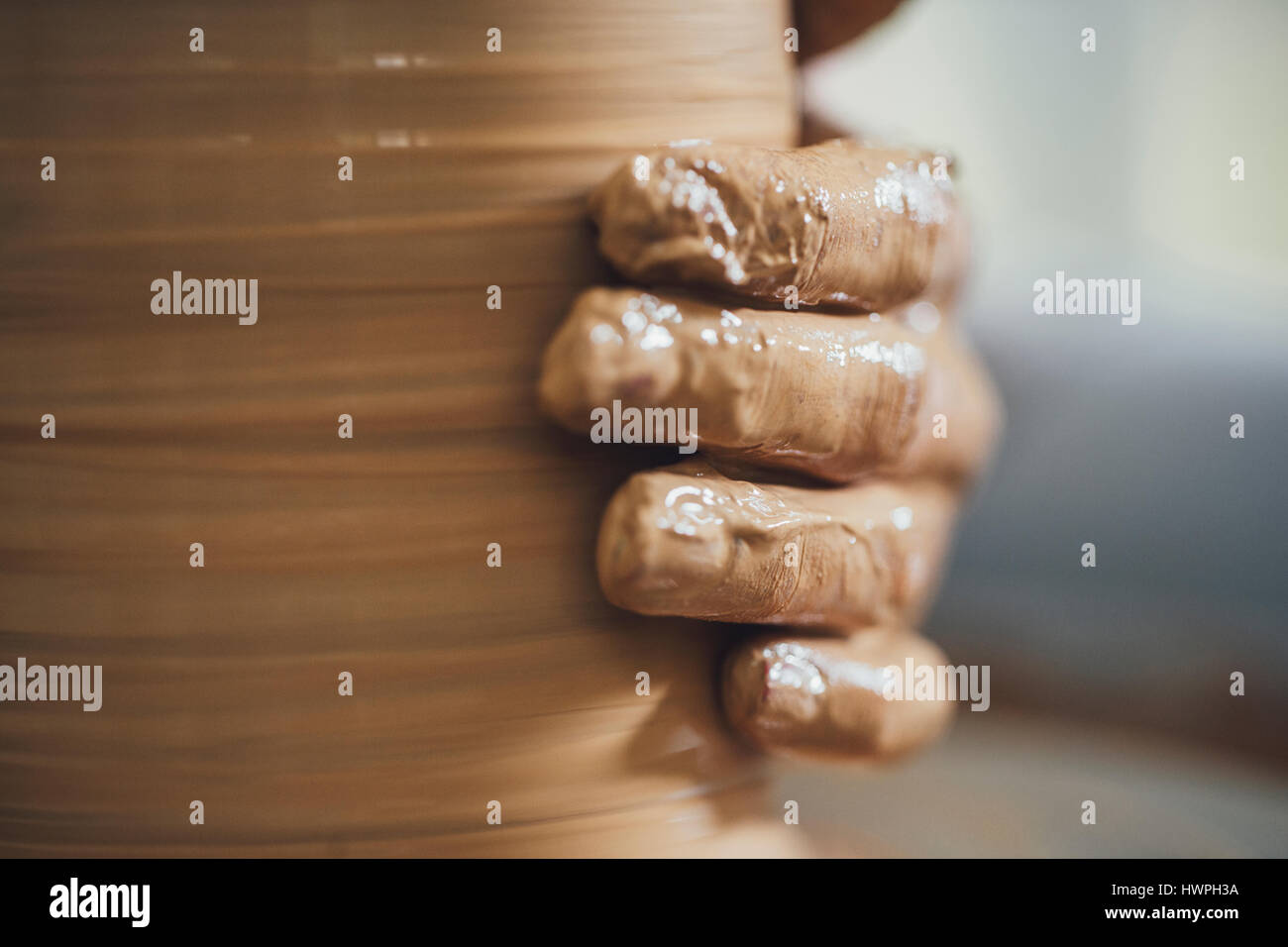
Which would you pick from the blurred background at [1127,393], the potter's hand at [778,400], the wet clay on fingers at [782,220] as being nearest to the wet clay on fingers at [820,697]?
the potter's hand at [778,400]

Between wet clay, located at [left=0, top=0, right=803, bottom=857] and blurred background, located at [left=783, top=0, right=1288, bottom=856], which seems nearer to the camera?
wet clay, located at [left=0, top=0, right=803, bottom=857]

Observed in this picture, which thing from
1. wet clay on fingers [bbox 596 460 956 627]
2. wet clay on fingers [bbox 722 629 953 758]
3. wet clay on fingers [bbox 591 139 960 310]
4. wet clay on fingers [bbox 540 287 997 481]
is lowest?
wet clay on fingers [bbox 722 629 953 758]

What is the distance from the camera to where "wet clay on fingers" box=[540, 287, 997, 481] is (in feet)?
0.89

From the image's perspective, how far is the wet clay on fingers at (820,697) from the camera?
0.33 meters

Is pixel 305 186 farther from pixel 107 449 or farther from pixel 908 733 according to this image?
pixel 908 733

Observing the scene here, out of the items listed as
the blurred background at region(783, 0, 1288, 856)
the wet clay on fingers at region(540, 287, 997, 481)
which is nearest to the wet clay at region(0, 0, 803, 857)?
the wet clay on fingers at region(540, 287, 997, 481)

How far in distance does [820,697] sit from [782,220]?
0.17m

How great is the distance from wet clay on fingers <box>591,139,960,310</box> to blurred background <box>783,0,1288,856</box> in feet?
2.14

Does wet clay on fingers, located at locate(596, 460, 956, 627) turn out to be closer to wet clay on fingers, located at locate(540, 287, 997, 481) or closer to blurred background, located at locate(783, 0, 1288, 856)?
wet clay on fingers, located at locate(540, 287, 997, 481)

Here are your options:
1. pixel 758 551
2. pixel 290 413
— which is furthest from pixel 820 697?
pixel 290 413

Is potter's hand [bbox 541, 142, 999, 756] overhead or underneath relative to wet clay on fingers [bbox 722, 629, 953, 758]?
overhead

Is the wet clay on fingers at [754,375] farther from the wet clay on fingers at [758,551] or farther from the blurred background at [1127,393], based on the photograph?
the blurred background at [1127,393]

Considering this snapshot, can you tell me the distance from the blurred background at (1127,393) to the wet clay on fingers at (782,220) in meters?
0.65
